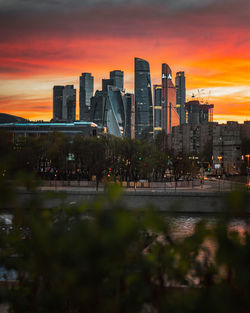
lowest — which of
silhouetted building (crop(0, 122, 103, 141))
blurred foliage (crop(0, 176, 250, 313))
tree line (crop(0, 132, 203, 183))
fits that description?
blurred foliage (crop(0, 176, 250, 313))

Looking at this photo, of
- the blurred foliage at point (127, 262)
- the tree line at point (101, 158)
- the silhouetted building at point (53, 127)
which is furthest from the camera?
the silhouetted building at point (53, 127)

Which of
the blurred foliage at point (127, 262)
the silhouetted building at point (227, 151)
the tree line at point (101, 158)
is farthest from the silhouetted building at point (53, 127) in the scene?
the blurred foliage at point (127, 262)

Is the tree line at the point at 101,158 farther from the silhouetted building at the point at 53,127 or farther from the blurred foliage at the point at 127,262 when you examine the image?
the silhouetted building at the point at 53,127

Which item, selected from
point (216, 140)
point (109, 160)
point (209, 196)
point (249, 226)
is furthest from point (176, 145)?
point (249, 226)

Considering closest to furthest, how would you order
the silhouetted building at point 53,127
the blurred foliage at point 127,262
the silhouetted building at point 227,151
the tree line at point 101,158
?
the blurred foliage at point 127,262, the tree line at point 101,158, the silhouetted building at point 227,151, the silhouetted building at point 53,127

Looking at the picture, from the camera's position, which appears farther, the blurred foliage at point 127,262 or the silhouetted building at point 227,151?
the silhouetted building at point 227,151

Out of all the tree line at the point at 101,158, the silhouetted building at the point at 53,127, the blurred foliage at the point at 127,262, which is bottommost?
the blurred foliage at the point at 127,262

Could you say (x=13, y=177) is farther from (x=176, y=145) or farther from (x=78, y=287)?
(x=176, y=145)

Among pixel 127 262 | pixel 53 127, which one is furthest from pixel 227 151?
pixel 127 262

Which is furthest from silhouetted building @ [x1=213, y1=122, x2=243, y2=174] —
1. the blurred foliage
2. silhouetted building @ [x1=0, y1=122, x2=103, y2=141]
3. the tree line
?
the blurred foliage

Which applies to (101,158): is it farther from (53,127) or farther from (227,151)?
(53,127)

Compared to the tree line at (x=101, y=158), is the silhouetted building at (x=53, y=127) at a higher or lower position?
higher

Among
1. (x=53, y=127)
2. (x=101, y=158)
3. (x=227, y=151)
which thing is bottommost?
(x=101, y=158)

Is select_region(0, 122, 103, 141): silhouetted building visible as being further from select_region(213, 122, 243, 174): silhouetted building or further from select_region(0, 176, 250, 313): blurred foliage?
select_region(0, 176, 250, 313): blurred foliage
